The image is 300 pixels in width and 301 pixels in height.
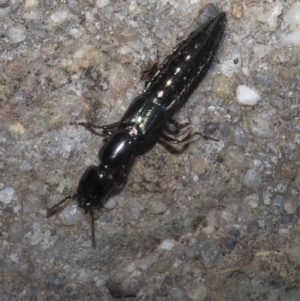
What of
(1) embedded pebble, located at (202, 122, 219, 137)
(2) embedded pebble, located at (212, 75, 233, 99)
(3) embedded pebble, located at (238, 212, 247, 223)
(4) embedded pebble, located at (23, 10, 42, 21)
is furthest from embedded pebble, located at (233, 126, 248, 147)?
(4) embedded pebble, located at (23, 10, 42, 21)

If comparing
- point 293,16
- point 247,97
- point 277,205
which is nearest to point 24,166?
point 247,97

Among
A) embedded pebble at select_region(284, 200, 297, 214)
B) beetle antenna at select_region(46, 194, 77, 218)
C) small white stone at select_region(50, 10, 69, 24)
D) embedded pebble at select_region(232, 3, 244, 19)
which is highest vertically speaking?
small white stone at select_region(50, 10, 69, 24)

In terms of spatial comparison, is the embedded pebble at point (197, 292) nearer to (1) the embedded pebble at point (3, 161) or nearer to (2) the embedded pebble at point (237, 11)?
(1) the embedded pebble at point (3, 161)

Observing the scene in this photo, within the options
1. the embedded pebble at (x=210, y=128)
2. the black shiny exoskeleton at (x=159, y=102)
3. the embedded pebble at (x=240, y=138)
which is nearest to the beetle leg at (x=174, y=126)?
the black shiny exoskeleton at (x=159, y=102)

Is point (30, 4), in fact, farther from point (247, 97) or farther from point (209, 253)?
point (209, 253)

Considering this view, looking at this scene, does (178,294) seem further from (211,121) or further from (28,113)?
(28,113)

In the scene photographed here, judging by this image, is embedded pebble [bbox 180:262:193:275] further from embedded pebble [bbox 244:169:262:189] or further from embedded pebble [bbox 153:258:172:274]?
embedded pebble [bbox 244:169:262:189]
